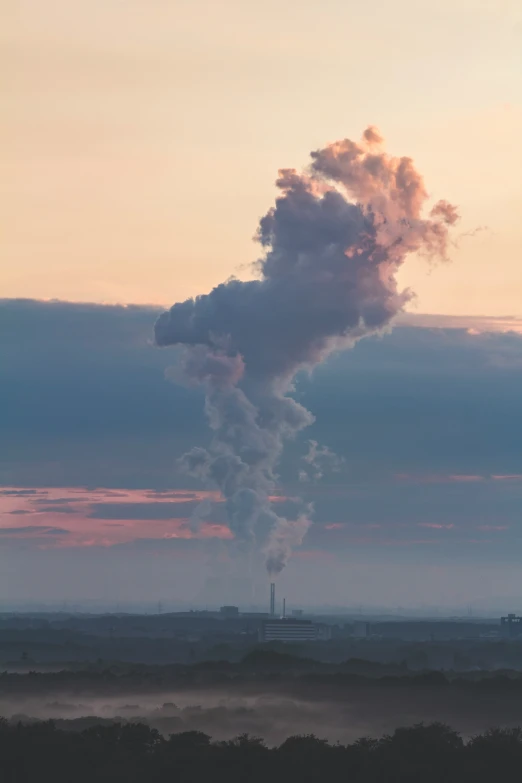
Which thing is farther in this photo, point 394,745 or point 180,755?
point 394,745

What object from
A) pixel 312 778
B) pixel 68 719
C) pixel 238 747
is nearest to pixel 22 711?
pixel 68 719

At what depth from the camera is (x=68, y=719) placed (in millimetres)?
167750

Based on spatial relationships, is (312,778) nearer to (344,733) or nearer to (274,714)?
(344,733)

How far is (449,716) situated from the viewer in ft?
623

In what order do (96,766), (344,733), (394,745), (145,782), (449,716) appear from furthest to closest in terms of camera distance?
(449,716) < (344,733) < (394,745) < (96,766) < (145,782)

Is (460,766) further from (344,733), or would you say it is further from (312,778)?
(344,733)

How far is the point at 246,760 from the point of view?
10150 centimetres

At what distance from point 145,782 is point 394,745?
2433 cm

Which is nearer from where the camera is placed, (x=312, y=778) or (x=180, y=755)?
(x=312, y=778)

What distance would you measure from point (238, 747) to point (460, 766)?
1825cm

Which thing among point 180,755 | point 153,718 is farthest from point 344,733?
point 180,755

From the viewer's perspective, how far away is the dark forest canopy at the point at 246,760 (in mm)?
96125

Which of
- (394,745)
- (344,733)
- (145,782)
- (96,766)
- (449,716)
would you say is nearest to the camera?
(145,782)

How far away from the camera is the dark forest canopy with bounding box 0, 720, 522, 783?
96.1m
